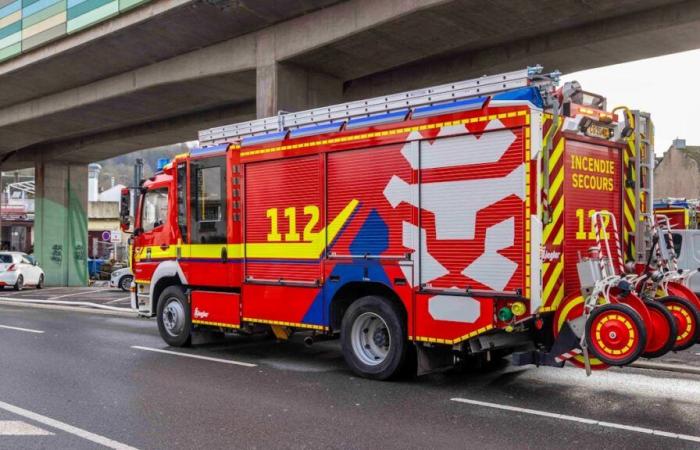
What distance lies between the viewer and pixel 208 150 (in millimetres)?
10109

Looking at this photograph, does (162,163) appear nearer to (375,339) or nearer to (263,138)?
(263,138)

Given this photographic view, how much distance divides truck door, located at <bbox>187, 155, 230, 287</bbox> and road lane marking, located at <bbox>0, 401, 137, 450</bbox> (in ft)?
11.7

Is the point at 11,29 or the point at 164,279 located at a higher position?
the point at 11,29

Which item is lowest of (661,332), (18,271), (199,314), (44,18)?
(199,314)

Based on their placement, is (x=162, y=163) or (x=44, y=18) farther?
(x=44, y=18)

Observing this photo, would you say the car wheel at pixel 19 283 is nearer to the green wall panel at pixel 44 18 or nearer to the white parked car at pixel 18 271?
the white parked car at pixel 18 271

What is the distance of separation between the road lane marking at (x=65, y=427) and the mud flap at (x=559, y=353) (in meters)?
3.81

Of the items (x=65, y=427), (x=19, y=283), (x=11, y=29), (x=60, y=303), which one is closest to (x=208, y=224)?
(x=65, y=427)

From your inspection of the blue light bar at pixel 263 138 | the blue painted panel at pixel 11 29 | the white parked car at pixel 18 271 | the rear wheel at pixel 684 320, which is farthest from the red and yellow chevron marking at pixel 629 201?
the white parked car at pixel 18 271

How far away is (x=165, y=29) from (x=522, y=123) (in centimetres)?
1183

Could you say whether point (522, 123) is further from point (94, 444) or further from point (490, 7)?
point (490, 7)

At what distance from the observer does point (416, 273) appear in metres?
7.57

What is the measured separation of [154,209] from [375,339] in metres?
4.90

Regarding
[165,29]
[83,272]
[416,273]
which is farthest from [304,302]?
[83,272]
